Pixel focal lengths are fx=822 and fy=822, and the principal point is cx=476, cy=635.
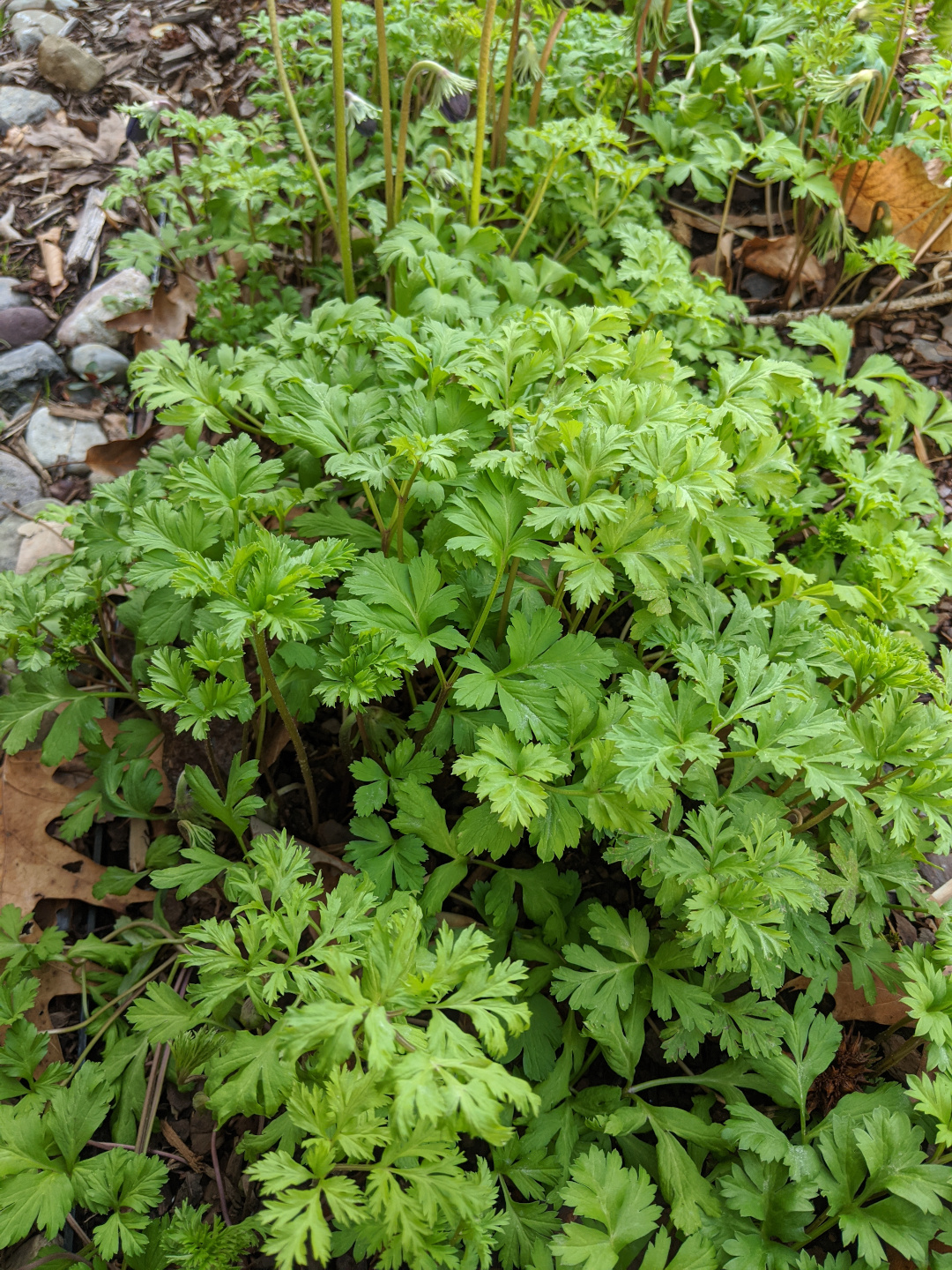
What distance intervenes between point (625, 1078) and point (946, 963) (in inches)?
29.7

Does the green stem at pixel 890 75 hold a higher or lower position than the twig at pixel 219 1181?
higher

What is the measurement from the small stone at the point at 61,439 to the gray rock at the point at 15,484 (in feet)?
0.24

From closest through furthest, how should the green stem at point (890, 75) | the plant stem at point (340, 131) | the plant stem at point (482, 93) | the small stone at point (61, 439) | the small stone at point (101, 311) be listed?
the plant stem at point (340, 131), the plant stem at point (482, 93), the green stem at point (890, 75), the small stone at point (61, 439), the small stone at point (101, 311)

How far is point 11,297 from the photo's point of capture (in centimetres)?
361

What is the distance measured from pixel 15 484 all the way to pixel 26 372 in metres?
0.58

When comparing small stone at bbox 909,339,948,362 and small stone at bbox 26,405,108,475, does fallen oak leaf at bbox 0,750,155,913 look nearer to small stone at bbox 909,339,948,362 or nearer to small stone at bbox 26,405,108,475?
small stone at bbox 26,405,108,475

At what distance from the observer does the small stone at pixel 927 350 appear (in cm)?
333

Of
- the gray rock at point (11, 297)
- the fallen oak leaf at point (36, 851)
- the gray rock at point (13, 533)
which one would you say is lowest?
the fallen oak leaf at point (36, 851)

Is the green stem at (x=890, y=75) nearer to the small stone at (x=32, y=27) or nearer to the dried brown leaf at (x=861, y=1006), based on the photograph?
the dried brown leaf at (x=861, y=1006)

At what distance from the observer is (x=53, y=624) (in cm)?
238

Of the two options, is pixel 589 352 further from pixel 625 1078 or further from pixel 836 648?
pixel 625 1078

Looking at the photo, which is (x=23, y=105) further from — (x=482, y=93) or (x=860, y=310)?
(x=860, y=310)

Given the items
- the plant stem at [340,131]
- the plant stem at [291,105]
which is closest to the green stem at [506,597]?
the plant stem at [340,131]

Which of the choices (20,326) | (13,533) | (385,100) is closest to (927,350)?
(385,100)
